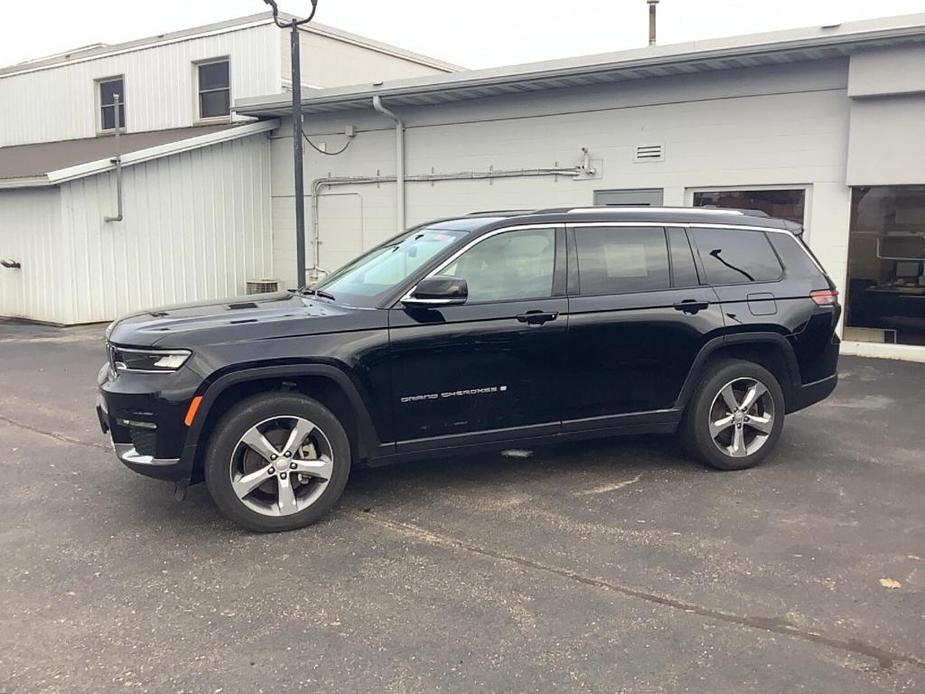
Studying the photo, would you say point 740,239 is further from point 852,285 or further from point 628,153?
point 628,153

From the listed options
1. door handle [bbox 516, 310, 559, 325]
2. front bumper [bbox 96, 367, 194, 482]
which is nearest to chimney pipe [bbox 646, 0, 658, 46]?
door handle [bbox 516, 310, 559, 325]

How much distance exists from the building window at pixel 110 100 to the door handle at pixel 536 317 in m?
16.1

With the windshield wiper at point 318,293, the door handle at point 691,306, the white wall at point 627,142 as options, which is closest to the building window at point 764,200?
the white wall at point 627,142

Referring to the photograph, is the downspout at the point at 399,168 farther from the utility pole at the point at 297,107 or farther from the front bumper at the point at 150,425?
the front bumper at the point at 150,425

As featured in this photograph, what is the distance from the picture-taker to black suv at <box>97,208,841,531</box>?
4.49 meters

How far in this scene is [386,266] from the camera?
5.48m

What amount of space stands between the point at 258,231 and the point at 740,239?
1170 cm

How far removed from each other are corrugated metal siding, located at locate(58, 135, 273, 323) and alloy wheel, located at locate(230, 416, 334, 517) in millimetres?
10581

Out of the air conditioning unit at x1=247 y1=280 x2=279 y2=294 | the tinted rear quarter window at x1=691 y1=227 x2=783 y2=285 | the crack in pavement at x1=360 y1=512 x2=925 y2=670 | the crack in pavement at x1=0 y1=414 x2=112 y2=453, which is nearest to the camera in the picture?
the crack in pavement at x1=360 y1=512 x2=925 y2=670

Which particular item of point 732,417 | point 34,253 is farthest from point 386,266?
point 34,253

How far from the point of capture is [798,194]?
1056cm

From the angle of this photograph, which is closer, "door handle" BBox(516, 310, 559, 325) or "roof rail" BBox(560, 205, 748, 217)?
"door handle" BBox(516, 310, 559, 325)

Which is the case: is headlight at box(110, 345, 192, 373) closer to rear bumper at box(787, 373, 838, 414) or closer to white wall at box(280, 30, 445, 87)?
rear bumper at box(787, 373, 838, 414)

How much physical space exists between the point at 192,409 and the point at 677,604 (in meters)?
2.63
